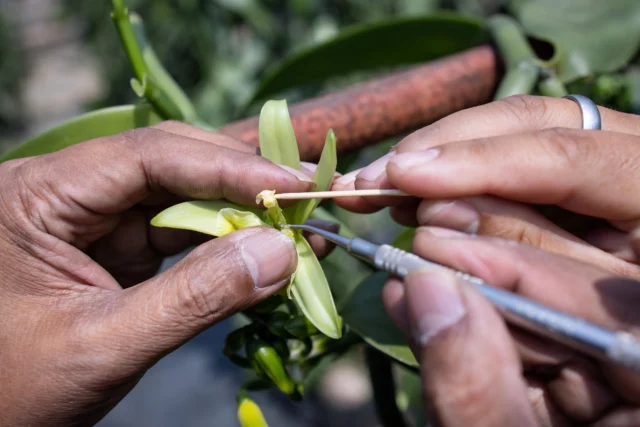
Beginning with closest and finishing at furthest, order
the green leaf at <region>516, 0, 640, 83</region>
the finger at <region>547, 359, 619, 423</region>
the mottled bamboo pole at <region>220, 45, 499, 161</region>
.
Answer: the finger at <region>547, 359, 619, 423</region> → the mottled bamboo pole at <region>220, 45, 499, 161</region> → the green leaf at <region>516, 0, 640, 83</region>

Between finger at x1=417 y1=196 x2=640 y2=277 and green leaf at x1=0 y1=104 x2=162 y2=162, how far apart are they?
405 mm

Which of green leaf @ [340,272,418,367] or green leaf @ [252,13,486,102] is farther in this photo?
green leaf @ [252,13,486,102]

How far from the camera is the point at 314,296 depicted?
56 cm

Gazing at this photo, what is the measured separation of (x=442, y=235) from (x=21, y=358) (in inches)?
16.5

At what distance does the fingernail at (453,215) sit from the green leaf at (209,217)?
0.59 ft

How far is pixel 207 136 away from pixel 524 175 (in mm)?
356

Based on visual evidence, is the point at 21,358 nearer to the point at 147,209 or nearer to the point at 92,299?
the point at 92,299

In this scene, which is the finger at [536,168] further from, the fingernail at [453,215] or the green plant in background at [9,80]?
the green plant in background at [9,80]

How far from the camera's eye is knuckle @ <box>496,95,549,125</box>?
546 mm

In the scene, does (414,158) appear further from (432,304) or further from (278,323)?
(278,323)

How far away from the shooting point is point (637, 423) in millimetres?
424

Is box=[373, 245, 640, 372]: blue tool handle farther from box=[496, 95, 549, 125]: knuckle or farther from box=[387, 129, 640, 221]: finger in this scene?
box=[496, 95, 549, 125]: knuckle

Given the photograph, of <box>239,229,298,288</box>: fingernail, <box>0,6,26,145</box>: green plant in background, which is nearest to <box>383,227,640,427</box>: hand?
<box>239,229,298,288</box>: fingernail

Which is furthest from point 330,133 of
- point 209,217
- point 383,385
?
point 383,385
